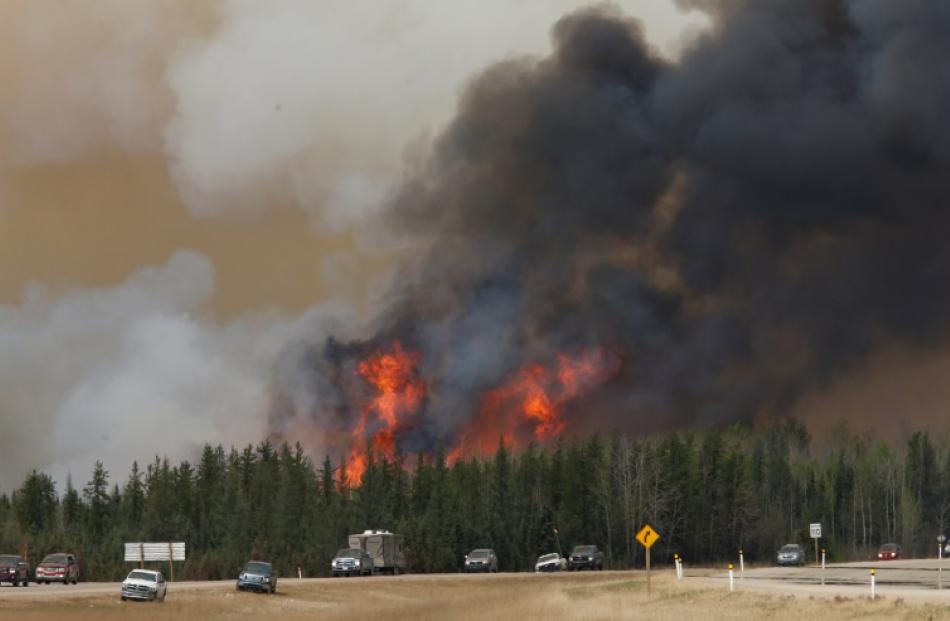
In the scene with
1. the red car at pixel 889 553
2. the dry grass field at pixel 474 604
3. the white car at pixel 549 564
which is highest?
the dry grass field at pixel 474 604

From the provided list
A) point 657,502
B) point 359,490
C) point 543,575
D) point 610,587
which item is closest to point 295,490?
point 359,490

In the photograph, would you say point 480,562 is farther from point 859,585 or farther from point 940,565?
point 859,585

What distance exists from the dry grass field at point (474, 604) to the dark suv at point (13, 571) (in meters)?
11.0

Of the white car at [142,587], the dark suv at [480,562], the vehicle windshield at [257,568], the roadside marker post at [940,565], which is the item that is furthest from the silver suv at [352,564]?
the roadside marker post at [940,565]

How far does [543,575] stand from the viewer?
129m

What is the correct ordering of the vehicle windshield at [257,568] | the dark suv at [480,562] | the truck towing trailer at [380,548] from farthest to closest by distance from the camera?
the dark suv at [480,562], the truck towing trailer at [380,548], the vehicle windshield at [257,568]

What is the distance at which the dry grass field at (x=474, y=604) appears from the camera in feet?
211

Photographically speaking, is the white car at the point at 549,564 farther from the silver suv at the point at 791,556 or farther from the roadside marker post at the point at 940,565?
the roadside marker post at the point at 940,565

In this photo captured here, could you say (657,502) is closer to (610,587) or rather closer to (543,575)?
(543,575)

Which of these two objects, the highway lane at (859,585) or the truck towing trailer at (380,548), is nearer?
the highway lane at (859,585)

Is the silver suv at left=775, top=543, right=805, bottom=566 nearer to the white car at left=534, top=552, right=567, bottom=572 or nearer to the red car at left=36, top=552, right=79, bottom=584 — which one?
the white car at left=534, top=552, right=567, bottom=572

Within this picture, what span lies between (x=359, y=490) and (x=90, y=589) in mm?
99130

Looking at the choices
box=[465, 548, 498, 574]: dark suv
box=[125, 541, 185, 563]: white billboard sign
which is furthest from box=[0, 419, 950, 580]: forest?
box=[125, 541, 185, 563]: white billboard sign

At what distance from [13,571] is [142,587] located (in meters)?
19.7
